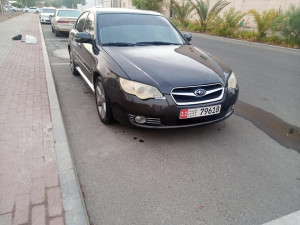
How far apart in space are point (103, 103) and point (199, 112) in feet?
4.72

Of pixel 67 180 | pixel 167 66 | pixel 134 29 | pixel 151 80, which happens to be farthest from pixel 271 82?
pixel 67 180

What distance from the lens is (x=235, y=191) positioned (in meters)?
2.57

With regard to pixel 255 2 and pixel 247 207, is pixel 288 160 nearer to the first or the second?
pixel 247 207

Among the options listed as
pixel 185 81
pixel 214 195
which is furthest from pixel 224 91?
pixel 214 195

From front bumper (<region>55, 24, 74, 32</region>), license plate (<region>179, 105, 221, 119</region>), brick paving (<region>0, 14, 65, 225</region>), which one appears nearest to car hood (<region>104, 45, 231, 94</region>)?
license plate (<region>179, 105, 221, 119</region>)

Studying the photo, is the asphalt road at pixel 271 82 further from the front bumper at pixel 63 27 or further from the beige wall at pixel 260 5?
the beige wall at pixel 260 5

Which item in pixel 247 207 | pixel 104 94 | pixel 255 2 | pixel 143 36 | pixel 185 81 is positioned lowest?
pixel 247 207

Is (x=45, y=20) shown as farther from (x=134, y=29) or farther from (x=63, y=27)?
(x=134, y=29)

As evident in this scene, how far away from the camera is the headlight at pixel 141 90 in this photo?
3025 millimetres

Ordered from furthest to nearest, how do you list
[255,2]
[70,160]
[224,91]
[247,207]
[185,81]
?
[255,2]
[224,91]
[185,81]
[70,160]
[247,207]

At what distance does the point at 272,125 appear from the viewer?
4.06 metres

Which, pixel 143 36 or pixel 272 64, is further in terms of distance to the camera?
pixel 272 64

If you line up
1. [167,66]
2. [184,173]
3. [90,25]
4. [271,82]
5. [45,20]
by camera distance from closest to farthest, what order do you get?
[184,173], [167,66], [90,25], [271,82], [45,20]

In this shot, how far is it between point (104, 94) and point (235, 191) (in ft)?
6.91
